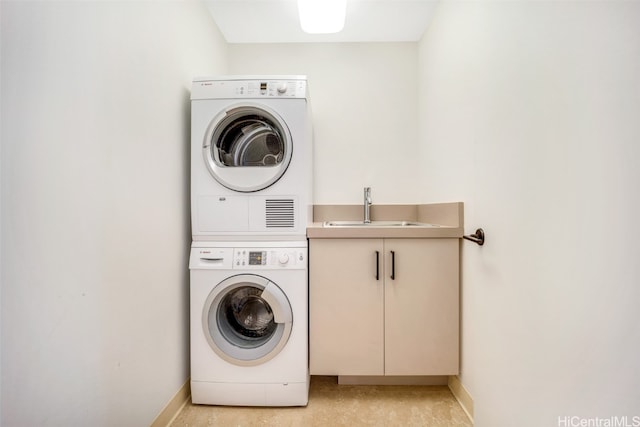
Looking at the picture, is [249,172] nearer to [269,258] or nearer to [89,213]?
[269,258]

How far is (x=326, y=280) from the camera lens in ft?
5.31

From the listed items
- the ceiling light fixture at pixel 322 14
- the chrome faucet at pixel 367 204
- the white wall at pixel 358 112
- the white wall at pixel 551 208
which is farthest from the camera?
the white wall at pixel 358 112

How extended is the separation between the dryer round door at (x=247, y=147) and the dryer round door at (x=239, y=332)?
530mm

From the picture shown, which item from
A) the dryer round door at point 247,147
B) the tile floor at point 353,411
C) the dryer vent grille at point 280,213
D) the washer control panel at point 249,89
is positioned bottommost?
the tile floor at point 353,411

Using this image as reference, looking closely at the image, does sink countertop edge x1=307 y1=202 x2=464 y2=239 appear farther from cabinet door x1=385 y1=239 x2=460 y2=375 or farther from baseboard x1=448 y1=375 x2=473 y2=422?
baseboard x1=448 y1=375 x2=473 y2=422

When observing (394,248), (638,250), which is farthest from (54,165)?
(638,250)

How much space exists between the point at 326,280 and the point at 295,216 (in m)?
0.40

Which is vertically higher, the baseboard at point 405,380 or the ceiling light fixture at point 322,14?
the ceiling light fixture at point 322,14

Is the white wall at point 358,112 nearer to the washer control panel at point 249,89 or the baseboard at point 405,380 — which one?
the washer control panel at point 249,89

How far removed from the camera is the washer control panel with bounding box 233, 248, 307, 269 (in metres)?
1.56

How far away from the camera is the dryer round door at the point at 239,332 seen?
1532 mm

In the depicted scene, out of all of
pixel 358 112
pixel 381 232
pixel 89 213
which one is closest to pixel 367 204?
pixel 381 232

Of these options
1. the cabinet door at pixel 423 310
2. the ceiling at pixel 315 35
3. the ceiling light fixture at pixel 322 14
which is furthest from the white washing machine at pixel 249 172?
the ceiling at pixel 315 35

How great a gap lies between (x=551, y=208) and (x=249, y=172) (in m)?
1.35
